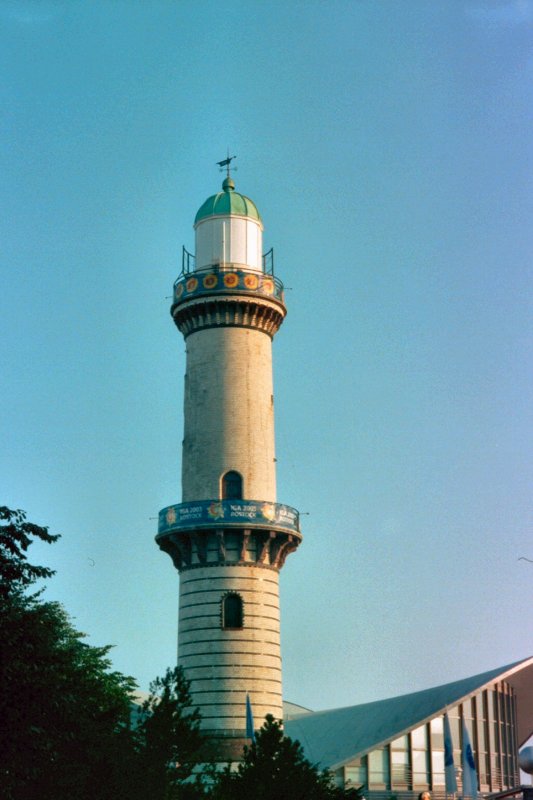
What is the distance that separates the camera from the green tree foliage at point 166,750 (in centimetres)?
5064

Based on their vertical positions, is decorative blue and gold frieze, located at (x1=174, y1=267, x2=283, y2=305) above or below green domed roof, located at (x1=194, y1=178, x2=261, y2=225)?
below

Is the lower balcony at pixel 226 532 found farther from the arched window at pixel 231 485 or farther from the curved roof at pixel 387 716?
the curved roof at pixel 387 716

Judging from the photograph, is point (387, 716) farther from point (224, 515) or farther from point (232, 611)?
point (224, 515)

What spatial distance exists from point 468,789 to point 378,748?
39.6ft

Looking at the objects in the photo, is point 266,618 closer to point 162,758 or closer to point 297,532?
point 297,532

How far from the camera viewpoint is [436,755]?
7294 centimetres

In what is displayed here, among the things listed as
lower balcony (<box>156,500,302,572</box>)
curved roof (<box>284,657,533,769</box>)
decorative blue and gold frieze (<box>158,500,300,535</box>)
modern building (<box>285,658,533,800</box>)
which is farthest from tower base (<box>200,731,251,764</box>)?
decorative blue and gold frieze (<box>158,500,300,535</box>)

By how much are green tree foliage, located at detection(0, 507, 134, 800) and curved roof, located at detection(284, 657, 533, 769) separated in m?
23.3

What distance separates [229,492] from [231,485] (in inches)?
15.7

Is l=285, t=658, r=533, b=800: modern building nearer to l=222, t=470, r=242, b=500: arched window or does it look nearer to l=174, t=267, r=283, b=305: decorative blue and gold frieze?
l=222, t=470, r=242, b=500: arched window

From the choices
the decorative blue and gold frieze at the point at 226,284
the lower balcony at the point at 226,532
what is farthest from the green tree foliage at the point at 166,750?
the decorative blue and gold frieze at the point at 226,284

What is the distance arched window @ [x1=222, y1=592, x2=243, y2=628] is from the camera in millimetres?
69375

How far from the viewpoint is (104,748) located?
49.2 metres

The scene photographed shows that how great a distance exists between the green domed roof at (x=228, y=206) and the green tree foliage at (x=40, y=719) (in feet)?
106
